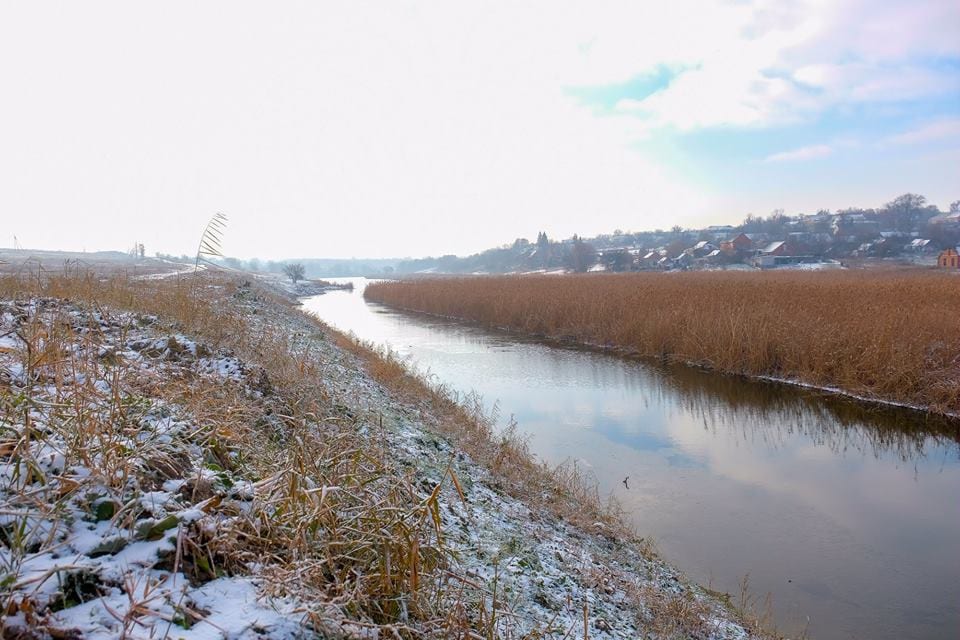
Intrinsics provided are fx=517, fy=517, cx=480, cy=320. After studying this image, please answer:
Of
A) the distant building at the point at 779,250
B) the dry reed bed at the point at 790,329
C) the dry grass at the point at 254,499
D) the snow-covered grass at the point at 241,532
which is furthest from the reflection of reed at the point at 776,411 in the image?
the distant building at the point at 779,250

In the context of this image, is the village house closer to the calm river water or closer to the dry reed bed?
the dry reed bed

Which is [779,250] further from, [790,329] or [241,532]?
[241,532]

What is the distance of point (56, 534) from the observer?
1.92 meters

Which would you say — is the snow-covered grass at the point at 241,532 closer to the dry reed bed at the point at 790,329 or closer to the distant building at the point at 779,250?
the dry reed bed at the point at 790,329

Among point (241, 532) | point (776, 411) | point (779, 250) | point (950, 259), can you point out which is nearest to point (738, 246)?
point (779, 250)

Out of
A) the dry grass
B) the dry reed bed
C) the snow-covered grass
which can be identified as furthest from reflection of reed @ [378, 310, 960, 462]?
the dry grass

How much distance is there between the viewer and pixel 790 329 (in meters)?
11.8

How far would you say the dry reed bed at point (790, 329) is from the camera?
31.2ft

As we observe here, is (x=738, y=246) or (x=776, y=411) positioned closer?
(x=776, y=411)

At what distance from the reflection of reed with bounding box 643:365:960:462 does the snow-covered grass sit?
5192 millimetres

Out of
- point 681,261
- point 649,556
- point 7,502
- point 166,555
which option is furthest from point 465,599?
point 681,261

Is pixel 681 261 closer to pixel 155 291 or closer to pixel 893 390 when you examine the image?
pixel 893 390

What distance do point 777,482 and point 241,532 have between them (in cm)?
693

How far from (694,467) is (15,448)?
24.1 feet
